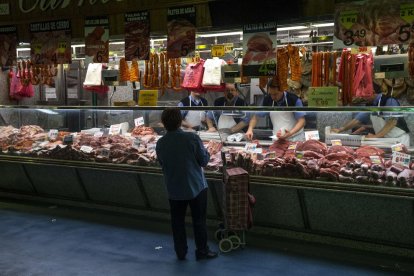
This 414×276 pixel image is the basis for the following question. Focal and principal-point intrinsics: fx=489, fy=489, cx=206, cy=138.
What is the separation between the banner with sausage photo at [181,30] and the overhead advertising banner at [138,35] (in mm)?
391

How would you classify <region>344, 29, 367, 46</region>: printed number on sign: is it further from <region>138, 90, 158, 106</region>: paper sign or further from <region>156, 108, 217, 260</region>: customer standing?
<region>138, 90, 158, 106</region>: paper sign

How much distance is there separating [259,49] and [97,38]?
267 centimetres

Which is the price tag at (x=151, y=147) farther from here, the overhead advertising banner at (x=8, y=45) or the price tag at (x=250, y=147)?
the overhead advertising banner at (x=8, y=45)

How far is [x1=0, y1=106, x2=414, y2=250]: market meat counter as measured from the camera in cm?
542

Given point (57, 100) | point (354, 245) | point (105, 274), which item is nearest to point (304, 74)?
point (354, 245)

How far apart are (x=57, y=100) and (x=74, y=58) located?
176 cm

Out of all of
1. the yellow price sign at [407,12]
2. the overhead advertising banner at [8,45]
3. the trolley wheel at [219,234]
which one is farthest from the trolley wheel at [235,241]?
the overhead advertising banner at [8,45]

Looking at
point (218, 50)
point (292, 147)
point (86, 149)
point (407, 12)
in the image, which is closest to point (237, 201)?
point (292, 147)

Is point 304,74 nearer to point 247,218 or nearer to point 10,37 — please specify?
point 247,218

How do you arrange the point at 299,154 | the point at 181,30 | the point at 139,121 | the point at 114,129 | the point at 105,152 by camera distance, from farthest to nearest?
1. the point at 114,129
2. the point at 139,121
3. the point at 105,152
4. the point at 181,30
5. the point at 299,154

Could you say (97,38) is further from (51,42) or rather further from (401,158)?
(401,158)

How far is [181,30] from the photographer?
6609mm

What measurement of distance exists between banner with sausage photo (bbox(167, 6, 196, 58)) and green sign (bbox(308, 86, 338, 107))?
1.85 m

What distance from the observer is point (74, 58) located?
10.2 metres
